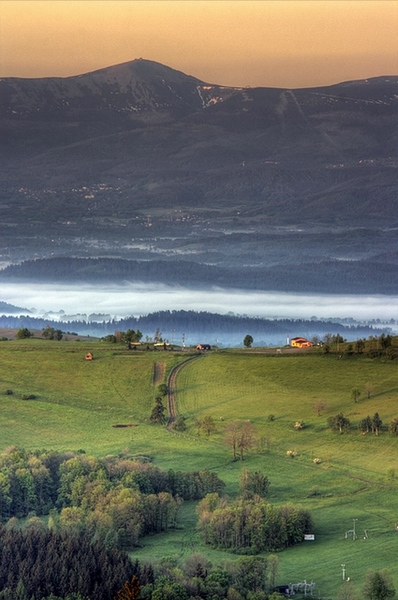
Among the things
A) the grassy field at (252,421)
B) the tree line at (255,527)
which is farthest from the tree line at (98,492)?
the tree line at (255,527)

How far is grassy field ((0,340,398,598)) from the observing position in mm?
100062

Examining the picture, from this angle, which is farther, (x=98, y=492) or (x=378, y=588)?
(x=98, y=492)

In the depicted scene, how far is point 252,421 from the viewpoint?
135500mm

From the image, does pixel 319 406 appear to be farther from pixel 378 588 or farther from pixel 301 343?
pixel 378 588

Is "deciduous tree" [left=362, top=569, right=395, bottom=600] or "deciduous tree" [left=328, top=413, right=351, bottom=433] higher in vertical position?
"deciduous tree" [left=328, top=413, right=351, bottom=433]

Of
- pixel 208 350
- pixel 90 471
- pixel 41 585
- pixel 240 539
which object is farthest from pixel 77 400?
pixel 41 585

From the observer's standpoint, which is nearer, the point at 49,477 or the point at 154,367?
the point at 49,477

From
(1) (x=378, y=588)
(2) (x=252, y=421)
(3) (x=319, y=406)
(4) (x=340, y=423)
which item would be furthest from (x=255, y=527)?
(3) (x=319, y=406)

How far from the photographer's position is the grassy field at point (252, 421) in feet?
328

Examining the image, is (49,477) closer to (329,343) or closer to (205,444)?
(205,444)

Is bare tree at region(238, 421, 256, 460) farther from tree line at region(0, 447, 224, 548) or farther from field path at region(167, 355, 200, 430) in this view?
field path at region(167, 355, 200, 430)

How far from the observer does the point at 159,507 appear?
106375mm

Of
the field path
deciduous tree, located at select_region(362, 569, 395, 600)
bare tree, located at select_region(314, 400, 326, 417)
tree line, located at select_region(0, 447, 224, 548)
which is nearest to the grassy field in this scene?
bare tree, located at select_region(314, 400, 326, 417)

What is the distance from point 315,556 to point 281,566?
3.00 meters
